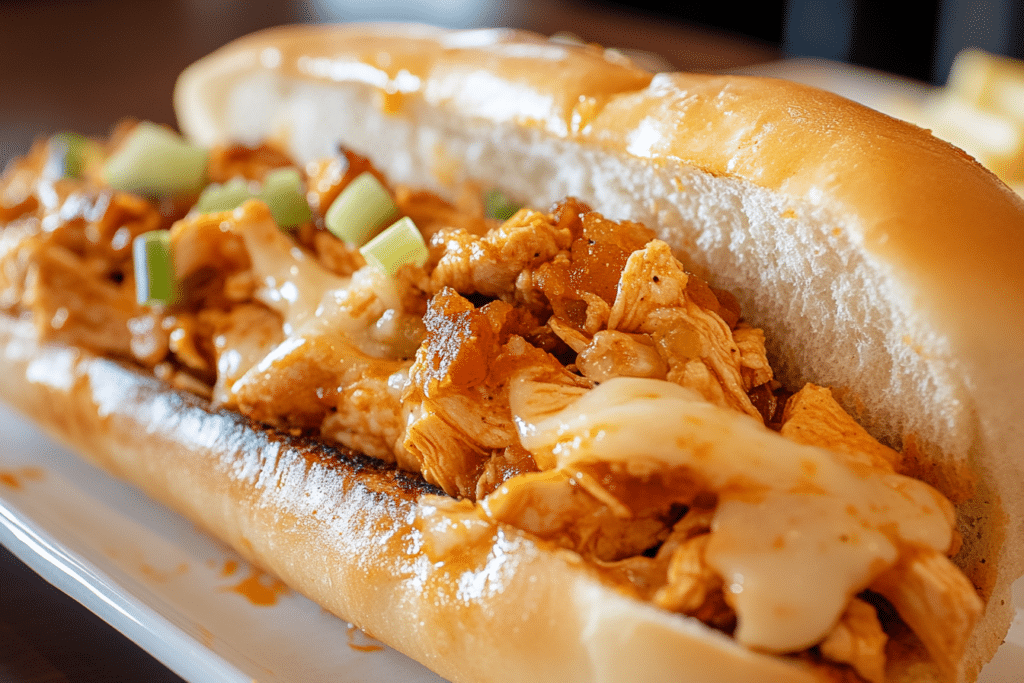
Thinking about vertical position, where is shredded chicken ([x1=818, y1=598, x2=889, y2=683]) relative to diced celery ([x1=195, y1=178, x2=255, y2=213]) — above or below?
below

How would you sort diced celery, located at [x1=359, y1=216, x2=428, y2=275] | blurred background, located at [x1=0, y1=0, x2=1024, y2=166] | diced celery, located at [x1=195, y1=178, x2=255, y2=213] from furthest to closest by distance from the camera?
blurred background, located at [x1=0, y1=0, x2=1024, y2=166]
diced celery, located at [x1=195, y1=178, x2=255, y2=213]
diced celery, located at [x1=359, y1=216, x2=428, y2=275]

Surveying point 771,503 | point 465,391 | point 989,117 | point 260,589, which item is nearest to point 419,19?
point 989,117

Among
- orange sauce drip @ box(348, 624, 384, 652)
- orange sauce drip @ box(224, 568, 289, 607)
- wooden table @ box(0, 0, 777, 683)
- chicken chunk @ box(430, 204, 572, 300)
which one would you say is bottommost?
orange sauce drip @ box(224, 568, 289, 607)

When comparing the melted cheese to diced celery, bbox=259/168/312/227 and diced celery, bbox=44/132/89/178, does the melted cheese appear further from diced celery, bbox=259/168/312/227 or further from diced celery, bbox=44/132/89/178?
diced celery, bbox=44/132/89/178

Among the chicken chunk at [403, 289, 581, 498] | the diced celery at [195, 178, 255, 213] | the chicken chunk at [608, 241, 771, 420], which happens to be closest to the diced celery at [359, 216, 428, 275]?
the chicken chunk at [403, 289, 581, 498]

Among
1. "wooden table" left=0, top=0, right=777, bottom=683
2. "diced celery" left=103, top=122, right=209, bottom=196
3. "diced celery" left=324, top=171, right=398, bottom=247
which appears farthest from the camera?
"wooden table" left=0, top=0, right=777, bottom=683

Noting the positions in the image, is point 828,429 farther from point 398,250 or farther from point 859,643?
point 398,250

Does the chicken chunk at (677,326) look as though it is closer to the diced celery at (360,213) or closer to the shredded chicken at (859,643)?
the shredded chicken at (859,643)
